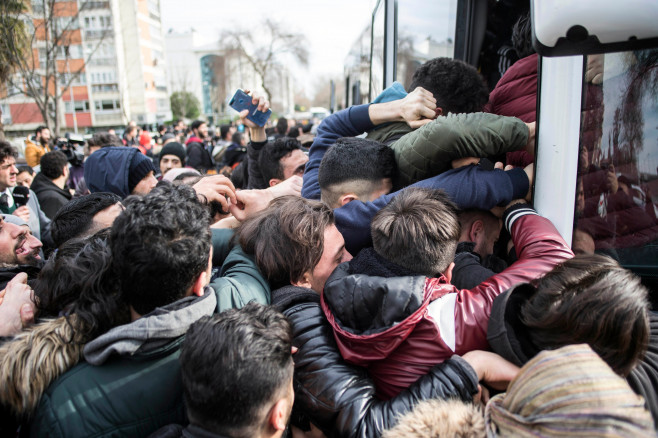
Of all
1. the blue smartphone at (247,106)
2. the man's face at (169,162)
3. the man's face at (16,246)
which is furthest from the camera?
the man's face at (169,162)

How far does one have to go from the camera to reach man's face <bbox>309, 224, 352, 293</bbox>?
202 centimetres

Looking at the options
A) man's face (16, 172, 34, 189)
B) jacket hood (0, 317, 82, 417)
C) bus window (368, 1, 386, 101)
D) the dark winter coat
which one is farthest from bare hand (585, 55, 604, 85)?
man's face (16, 172, 34, 189)

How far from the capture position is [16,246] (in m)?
2.69

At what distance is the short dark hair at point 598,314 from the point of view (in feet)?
3.90

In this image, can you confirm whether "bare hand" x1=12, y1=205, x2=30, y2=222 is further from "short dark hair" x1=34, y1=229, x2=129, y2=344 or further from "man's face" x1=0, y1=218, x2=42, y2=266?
"short dark hair" x1=34, y1=229, x2=129, y2=344

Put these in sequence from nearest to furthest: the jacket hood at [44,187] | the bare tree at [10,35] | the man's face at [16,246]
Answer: the man's face at [16,246], the jacket hood at [44,187], the bare tree at [10,35]

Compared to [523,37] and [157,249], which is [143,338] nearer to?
[157,249]

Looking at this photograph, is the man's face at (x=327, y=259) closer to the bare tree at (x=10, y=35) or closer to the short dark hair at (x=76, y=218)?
the short dark hair at (x=76, y=218)

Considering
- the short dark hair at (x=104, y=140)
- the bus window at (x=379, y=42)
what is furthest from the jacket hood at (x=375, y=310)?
the short dark hair at (x=104, y=140)

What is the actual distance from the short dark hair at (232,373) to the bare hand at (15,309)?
31.1 inches

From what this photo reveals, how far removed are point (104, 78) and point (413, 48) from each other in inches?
2409

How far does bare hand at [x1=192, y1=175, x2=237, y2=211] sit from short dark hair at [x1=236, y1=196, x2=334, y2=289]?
46 centimetres

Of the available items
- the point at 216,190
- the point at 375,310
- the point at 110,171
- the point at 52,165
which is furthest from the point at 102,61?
the point at 375,310

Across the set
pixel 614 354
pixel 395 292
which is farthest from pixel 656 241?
pixel 395 292
